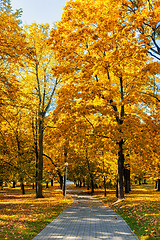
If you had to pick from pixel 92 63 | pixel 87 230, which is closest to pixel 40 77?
pixel 92 63

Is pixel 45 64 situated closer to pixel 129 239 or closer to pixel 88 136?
pixel 88 136

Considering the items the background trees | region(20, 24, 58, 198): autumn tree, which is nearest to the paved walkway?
the background trees

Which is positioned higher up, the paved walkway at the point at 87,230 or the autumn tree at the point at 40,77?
the autumn tree at the point at 40,77

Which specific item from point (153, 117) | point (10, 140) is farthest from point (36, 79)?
point (153, 117)

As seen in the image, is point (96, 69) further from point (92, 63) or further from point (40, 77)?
point (40, 77)

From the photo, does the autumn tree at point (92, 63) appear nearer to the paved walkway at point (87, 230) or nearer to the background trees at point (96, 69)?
the background trees at point (96, 69)

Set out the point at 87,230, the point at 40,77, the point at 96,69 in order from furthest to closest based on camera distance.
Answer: the point at 40,77, the point at 96,69, the point at 87,230

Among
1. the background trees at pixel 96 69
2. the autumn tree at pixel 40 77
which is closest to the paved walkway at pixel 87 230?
the background trees at pixel 96 69

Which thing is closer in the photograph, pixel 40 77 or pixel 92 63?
pixel 92 63

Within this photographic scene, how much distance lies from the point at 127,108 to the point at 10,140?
12.9 meters

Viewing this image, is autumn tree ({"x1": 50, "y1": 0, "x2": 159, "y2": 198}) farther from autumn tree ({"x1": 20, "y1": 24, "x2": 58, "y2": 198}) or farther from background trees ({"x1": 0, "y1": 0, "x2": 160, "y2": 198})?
autumn tree ({"x1": 20, "y1": 24, "x2": 58, "y2": 198})

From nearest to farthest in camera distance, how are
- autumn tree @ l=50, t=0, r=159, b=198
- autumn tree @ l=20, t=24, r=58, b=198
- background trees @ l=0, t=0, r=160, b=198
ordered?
background trees @ l=0, t=0, r=160, b=198 → autumn tree @ l=50, t=0, r=159, b=198 → autumn tree @ l=20, t=24, r=58, b=198

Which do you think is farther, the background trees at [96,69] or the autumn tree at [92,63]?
the autumn tree at [92,63]

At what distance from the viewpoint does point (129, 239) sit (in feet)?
24.5
